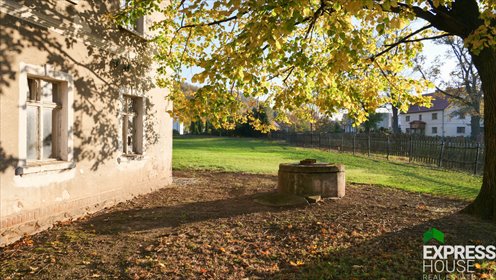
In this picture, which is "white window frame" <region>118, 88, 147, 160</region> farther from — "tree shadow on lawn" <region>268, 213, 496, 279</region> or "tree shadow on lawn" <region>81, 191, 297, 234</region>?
"tree shadow on lawn" <region>268, 213, 496, 279</region>

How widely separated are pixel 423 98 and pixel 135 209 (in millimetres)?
7532

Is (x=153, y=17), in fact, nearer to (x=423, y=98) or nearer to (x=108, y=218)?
(x=108, y=218)

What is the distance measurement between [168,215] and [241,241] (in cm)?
240

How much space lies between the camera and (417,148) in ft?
68.3

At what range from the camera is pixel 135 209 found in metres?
8.01

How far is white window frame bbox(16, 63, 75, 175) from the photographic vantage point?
580cm

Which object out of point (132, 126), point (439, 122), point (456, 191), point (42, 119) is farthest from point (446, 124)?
point (42, 119)

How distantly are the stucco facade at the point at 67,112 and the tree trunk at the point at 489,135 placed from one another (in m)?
7.95

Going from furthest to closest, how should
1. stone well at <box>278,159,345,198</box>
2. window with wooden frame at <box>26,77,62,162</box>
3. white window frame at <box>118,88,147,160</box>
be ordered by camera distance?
white window frame at <box>118,88,147,160</box> → stone well at <box>278,159,345,198</box> → window with wooden frame at <box>26,77,62,162</box>

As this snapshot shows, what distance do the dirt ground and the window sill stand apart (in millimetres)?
1091

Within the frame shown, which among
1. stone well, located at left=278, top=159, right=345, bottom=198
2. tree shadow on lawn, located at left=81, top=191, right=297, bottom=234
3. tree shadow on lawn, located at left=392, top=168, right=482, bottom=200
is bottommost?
tree shadow on lawn, located at left=81, top=191, right=297, bottom=234

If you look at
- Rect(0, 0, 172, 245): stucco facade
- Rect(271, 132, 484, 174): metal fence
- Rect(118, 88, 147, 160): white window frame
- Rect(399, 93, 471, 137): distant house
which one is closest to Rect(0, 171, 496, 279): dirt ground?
Rect(0, 0, 172, 245): stucco facade

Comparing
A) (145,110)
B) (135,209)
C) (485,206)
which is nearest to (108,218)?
(135,209)

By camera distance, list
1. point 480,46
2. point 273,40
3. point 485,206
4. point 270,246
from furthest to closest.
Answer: point 485,206, point 480,46, point 270,246, point 273,40
